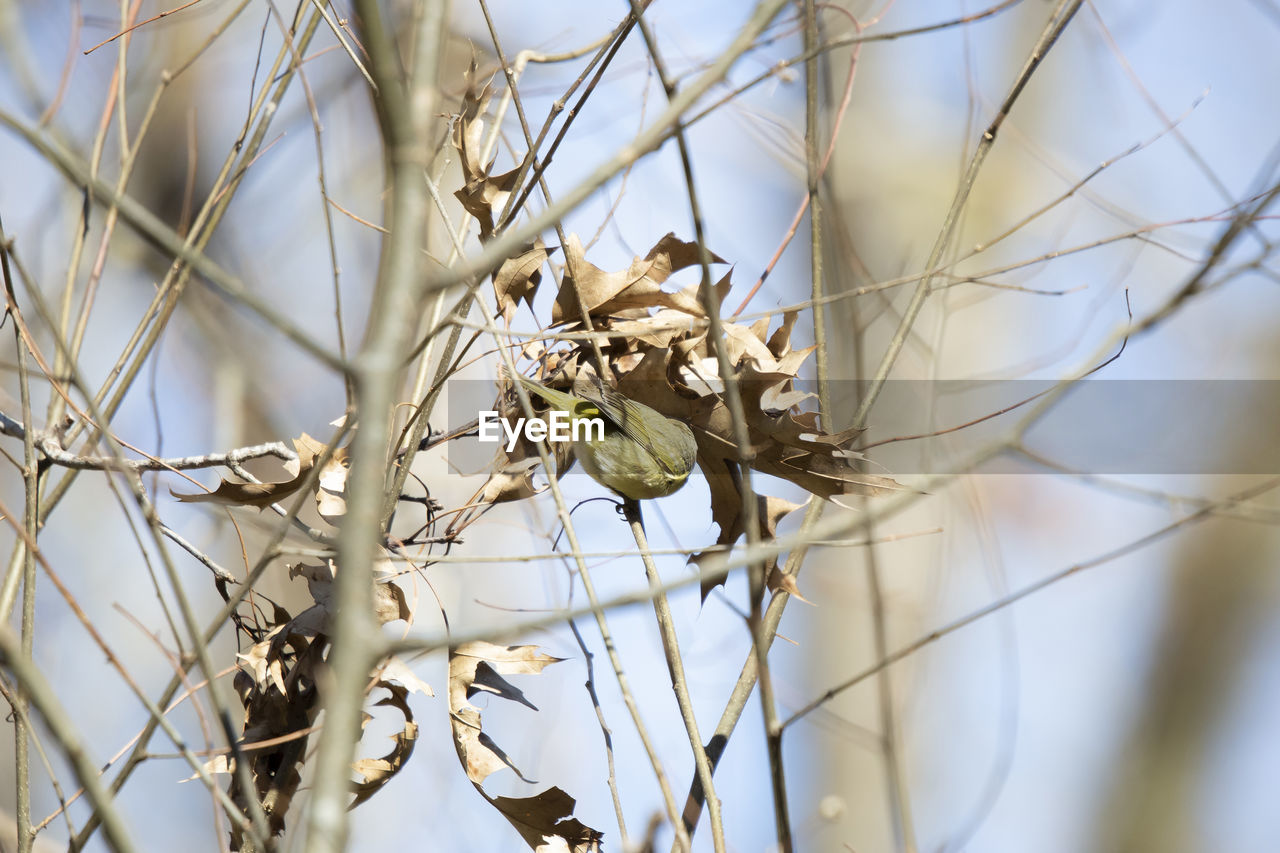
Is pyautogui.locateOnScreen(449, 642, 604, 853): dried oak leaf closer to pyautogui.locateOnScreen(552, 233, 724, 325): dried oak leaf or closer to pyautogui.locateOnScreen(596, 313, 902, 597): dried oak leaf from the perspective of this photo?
pyautogui.locateOnScreen(596, 313, 902, 597): dried oak leaf

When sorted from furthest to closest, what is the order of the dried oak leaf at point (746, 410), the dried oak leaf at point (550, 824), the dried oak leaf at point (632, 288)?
the dried oak leaf at point (632, 288) < the dried oak leaf at point (746, 410) < the dried oak leaf at point (550, 824)

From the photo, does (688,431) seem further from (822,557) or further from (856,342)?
(822,557)

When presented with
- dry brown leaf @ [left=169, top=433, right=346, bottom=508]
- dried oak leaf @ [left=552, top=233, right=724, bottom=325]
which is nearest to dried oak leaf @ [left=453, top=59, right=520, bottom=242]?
dried oak leaf @ [left=552, top=233, right=724, bottom=325]

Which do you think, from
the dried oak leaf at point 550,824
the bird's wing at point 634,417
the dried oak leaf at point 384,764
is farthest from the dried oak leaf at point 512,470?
the dried oak leaf at point 550,824

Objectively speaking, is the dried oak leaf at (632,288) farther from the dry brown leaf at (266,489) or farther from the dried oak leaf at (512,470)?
the dry brown leaf at (266,489)

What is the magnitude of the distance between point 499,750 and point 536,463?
1.56 feet

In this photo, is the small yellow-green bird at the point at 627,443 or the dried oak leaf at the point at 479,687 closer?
the dried oak leaf at the point at 479,687

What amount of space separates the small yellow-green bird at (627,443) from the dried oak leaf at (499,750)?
38cm

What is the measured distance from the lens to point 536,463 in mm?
1635

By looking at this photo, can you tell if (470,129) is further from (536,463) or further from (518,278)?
(536,463)

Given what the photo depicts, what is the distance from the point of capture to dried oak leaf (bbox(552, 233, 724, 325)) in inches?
67.2

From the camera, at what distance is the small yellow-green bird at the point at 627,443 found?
1745 millimetres

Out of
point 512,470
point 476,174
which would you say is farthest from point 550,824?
point 476,174

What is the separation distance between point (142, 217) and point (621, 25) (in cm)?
94
